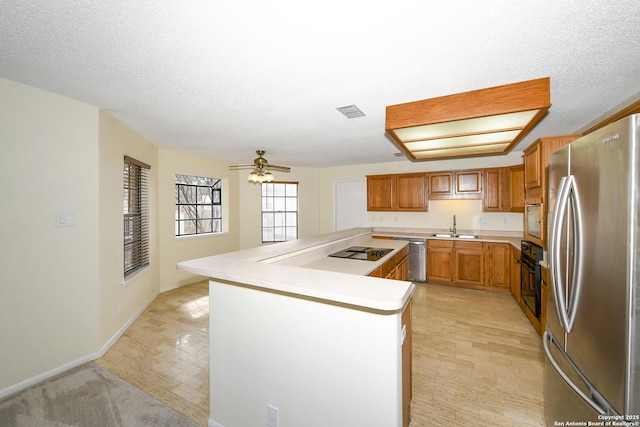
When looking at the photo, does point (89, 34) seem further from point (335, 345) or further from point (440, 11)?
point (335, 345)

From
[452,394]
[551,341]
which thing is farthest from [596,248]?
[452,394]

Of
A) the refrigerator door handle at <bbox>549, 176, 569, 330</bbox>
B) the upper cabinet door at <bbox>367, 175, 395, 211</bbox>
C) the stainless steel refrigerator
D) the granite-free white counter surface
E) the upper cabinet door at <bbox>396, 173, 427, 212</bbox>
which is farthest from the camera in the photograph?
the upper cabinet door at <bbox>367, 175, 395, 211</bbox>

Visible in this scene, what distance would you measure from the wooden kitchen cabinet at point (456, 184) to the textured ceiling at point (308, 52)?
6.66ft

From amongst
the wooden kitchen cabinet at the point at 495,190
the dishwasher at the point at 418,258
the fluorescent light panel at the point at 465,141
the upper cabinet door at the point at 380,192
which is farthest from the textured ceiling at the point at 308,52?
the upper cabinet door at the point at 380,192

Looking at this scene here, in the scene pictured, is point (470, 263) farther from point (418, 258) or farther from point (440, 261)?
point (418, 258)

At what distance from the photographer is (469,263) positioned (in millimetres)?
4516

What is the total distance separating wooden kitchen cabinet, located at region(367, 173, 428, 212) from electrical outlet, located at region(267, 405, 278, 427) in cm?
451

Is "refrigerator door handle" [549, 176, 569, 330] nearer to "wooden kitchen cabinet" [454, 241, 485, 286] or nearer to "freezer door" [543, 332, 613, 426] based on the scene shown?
"freezer door" [543, 332, 613, 426]

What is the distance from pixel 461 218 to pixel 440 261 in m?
1.06

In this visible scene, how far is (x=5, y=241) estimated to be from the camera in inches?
79.4

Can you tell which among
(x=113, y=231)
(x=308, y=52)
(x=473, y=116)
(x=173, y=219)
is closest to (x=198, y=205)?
(x=173, y=219)

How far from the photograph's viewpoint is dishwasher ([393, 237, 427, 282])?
482 cm

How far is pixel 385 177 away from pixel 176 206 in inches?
163

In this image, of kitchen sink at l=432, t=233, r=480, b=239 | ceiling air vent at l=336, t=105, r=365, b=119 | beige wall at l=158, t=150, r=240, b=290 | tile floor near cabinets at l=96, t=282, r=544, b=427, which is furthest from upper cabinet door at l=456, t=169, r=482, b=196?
beige wall at l=158, t=150, r=240, b=290
